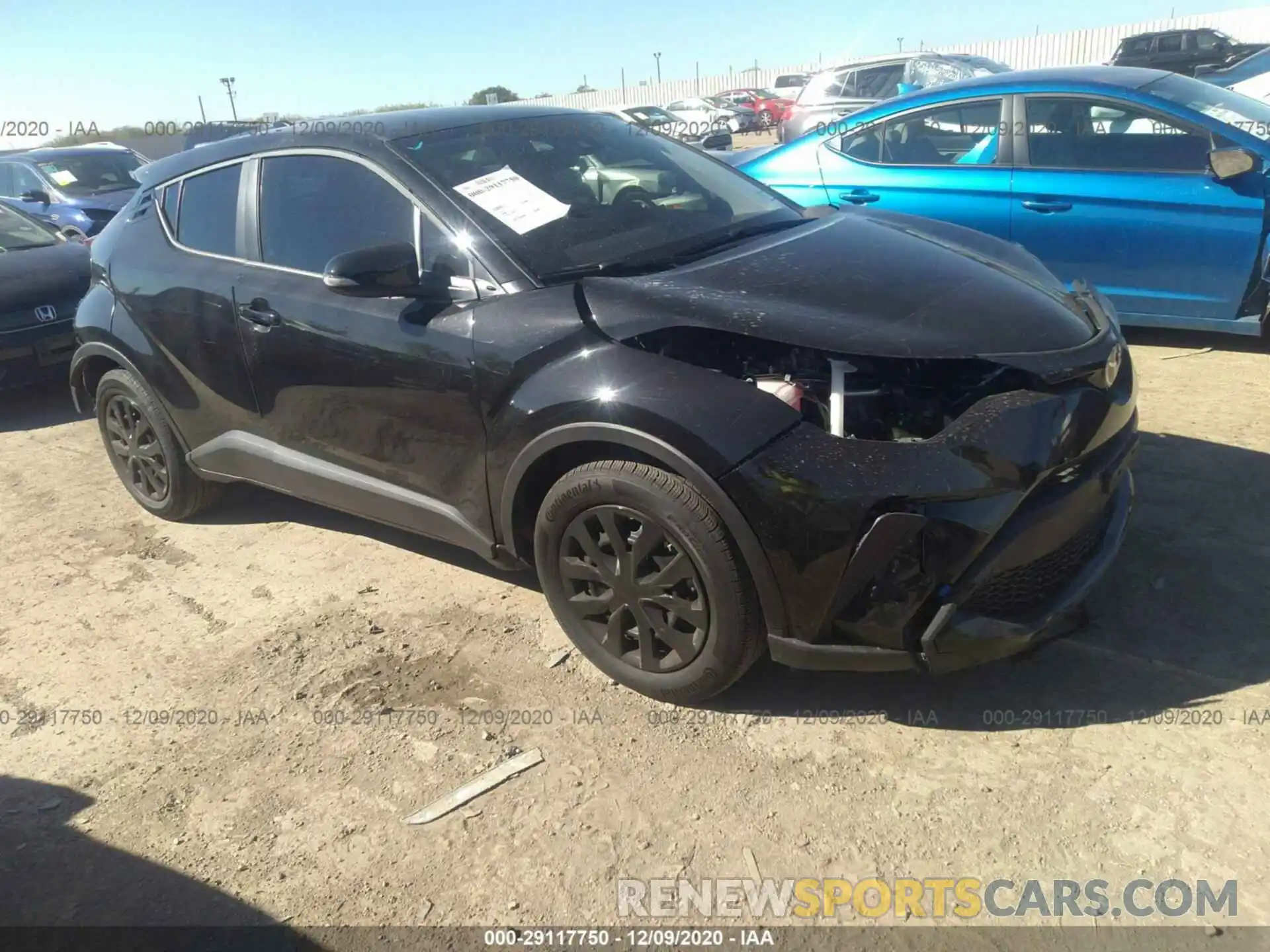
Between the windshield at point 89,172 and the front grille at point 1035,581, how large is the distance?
38.8 feet

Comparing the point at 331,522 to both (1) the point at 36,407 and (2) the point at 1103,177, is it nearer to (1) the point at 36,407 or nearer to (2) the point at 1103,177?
(1) the point at 36,407

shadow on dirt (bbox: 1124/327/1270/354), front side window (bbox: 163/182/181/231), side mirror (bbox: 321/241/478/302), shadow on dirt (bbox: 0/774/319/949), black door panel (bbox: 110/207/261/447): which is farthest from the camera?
shadow on dirt (bbox: 1124/327/1270/354)

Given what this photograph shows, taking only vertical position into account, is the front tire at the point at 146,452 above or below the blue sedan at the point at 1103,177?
below

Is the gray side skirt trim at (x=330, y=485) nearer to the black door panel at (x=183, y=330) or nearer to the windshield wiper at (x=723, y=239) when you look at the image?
the black door panel at (x=183, y=330)

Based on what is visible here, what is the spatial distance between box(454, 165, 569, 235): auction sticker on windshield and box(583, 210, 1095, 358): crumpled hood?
406mm

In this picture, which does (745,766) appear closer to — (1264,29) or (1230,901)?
(1230,901)

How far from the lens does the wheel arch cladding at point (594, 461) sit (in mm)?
2508

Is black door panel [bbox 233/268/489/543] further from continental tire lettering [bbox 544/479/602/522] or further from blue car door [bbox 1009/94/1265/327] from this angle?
blue car door [bbox 1009/94/1265/327]

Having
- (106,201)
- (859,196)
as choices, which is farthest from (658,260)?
(106,201)

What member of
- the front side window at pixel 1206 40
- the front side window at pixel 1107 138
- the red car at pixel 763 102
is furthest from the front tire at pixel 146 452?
the red car at pixel 763 102

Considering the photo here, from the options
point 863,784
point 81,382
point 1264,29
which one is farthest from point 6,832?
point 1264,29

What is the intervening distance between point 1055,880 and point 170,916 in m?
2.11

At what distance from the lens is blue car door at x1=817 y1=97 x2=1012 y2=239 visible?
5617mm

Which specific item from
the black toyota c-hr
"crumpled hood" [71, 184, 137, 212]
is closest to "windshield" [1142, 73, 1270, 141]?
the black toyota c-hr
